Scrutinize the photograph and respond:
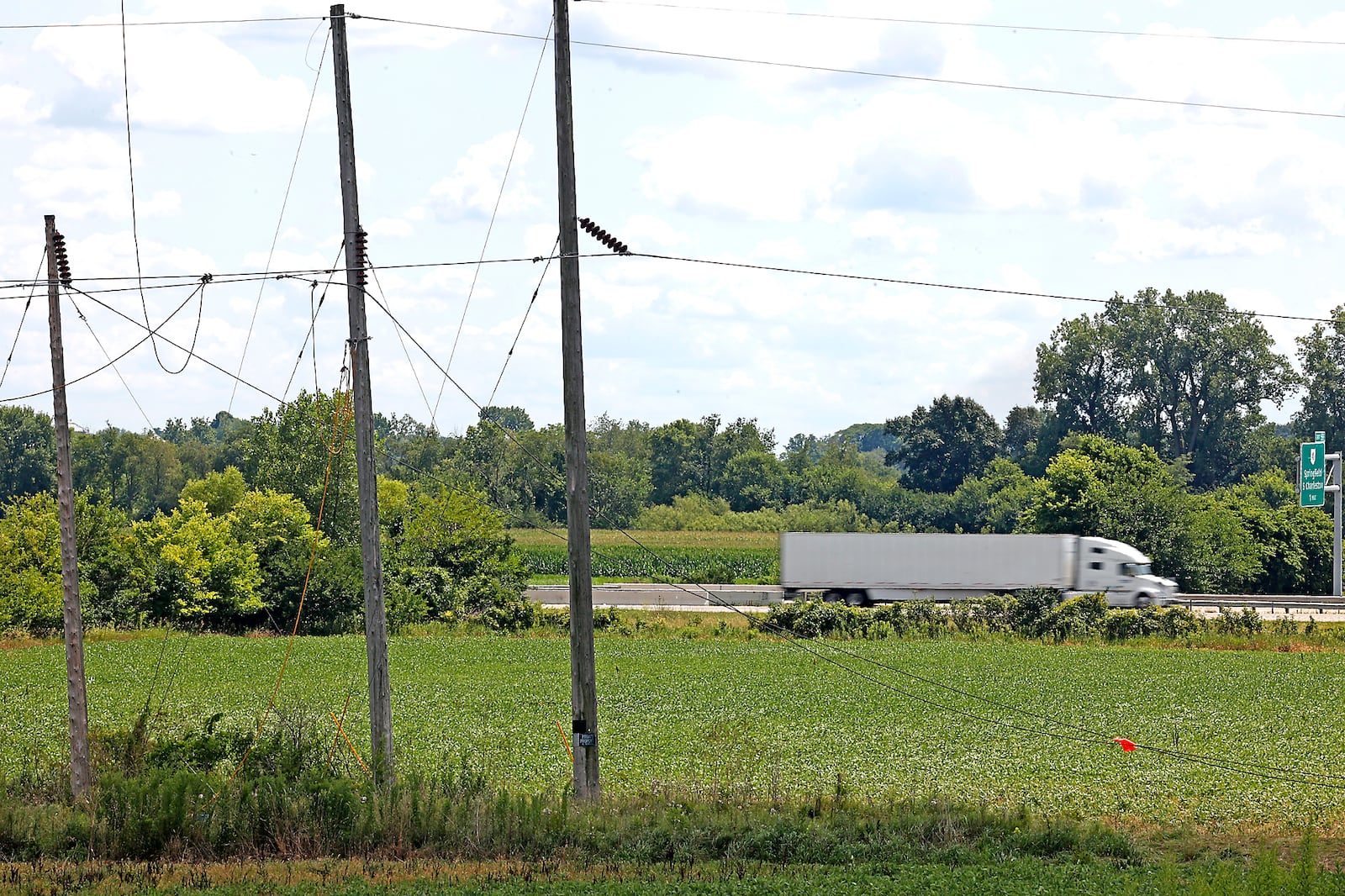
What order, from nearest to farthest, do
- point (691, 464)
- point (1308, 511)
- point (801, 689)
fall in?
1. point (801, 689)
2. point (1308, 511)
3. point (691, 464)

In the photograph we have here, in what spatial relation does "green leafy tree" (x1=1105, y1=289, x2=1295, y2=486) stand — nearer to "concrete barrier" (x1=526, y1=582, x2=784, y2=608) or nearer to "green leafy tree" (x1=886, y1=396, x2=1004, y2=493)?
"green leafy tree" (x1=886, y1=396, x2=1004, y2=493)

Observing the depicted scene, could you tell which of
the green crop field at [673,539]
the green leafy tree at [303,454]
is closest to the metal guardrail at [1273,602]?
the green crop field at [673,539]

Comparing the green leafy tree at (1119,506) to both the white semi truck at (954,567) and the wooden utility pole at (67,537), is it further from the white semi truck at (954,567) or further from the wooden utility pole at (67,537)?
the wooden utility pole at (67,537)

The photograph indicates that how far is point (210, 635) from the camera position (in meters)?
41.1

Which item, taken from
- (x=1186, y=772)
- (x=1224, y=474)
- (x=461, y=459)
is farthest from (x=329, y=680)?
(x=1224, y=474)

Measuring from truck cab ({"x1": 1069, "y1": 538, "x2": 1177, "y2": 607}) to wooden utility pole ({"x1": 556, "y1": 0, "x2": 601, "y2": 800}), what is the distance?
36287 mm

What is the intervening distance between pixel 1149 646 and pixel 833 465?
81.8 meters

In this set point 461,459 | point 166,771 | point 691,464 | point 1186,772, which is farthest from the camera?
point 691,464

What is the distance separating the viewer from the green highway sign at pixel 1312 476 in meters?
57.2

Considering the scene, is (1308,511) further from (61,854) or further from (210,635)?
(61,854)

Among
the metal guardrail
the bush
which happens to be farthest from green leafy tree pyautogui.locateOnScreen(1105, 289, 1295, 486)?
the bush

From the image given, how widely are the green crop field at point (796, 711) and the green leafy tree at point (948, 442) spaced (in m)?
75.5

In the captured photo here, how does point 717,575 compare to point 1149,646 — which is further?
point 717,575

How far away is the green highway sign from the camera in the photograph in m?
57.2
